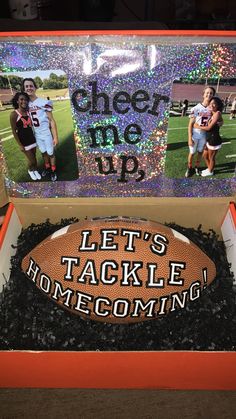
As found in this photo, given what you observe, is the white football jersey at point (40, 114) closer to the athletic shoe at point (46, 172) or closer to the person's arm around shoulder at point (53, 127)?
the person's arm around shoulder at point (53, 127)

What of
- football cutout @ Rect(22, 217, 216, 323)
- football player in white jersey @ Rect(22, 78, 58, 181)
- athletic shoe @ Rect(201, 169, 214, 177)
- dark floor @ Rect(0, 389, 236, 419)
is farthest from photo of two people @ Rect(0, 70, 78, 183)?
dark floor @ Rect(0, 389, 236, 419)

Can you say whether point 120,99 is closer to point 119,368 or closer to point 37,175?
point 37,175

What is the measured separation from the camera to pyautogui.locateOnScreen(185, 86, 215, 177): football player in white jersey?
892 mm

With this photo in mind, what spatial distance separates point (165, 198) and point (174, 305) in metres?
0.37

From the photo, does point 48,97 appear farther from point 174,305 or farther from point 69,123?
point 174,305

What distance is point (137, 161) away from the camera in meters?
1.03

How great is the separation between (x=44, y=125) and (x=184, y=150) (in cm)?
39

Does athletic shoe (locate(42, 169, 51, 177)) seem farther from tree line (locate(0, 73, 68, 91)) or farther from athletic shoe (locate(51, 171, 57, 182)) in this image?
tree line (locate(0, 73, 68, 91))

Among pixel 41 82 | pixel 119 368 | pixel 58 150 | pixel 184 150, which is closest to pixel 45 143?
pixel 58 150

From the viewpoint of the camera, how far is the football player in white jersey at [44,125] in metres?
0.89

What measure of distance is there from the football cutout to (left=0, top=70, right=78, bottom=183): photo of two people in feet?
0.85

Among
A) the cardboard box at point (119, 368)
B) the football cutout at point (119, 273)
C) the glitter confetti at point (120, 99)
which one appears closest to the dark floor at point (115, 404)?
the cardboard box at point (119, 368)

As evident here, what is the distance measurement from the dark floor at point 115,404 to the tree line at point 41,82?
2.36 ft

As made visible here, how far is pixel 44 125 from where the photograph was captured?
952mm
